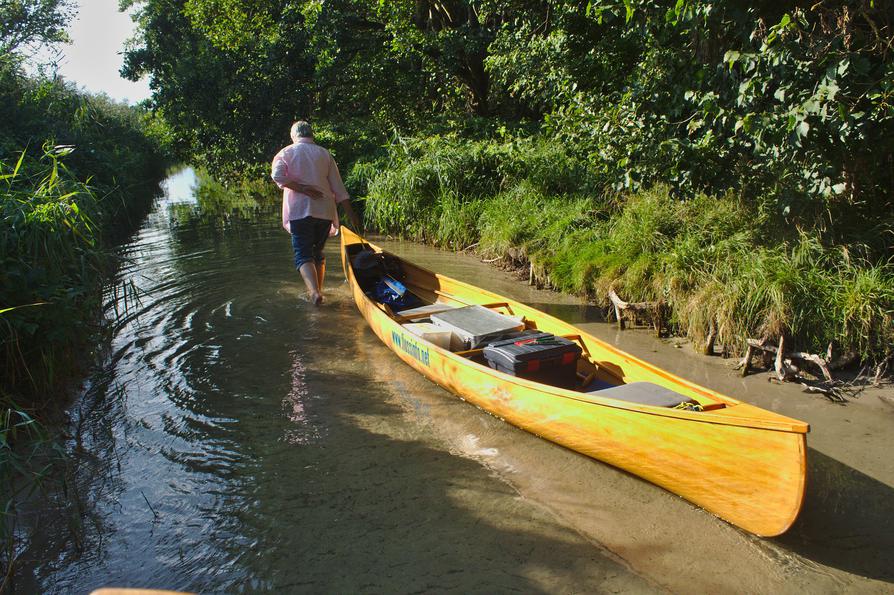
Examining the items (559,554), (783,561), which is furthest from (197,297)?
(783,561)

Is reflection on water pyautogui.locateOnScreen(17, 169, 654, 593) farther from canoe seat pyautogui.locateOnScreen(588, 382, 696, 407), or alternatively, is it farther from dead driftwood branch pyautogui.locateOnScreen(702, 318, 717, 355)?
dead driftwood branch pyautogui.locateOnScreen(702, 318, 717, 355)

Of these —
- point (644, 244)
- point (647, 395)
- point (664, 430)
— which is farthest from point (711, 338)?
point (664, 430)

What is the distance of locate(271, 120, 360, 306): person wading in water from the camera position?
7113 millimetres

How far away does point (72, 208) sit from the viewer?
5.48 meters

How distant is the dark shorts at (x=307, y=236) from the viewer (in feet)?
24.0

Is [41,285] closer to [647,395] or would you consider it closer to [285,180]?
[285,180]

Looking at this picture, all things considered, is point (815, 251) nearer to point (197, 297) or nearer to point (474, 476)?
point (474, 476)

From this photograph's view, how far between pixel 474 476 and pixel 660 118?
4.10m

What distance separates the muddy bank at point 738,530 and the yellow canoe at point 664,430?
121mm

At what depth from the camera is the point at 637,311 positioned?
6.64m

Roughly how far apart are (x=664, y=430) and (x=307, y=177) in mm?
4904

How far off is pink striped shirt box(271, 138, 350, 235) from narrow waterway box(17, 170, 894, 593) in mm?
1775

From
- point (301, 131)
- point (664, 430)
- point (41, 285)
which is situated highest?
point (301, 131)

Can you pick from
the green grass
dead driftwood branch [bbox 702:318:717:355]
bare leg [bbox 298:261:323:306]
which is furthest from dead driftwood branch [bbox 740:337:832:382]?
bare leg [bbox 298:261:323:306]
